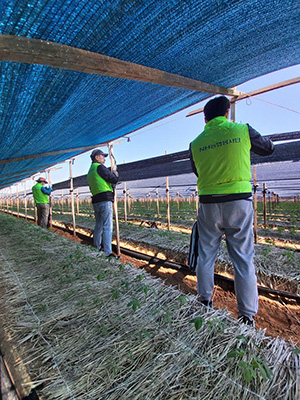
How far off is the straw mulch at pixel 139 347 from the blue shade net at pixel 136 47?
6.52ft

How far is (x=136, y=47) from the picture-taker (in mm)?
1705

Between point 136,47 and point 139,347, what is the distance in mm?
2170

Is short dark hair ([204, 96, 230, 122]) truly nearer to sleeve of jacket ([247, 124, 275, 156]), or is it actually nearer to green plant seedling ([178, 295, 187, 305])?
sleeve of jacket ([247, 124, 275, 156])

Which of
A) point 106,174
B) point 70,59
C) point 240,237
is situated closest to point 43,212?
point 106,174

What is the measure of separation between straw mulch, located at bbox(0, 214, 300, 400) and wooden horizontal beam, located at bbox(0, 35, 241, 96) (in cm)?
184

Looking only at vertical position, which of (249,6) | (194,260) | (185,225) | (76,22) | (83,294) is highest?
(249,6)

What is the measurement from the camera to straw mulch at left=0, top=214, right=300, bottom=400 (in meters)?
0.98

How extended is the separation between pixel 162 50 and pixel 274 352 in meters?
2.30

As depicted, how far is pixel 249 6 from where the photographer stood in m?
1.44

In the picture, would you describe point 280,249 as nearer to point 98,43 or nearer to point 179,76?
point 179,76

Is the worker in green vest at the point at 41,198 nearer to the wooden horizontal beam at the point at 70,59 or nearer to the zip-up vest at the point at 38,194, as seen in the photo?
the zip-up vest at the point at 38,194

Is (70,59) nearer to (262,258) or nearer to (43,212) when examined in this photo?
(262,258)

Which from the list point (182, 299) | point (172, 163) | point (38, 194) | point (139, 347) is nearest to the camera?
point (139, 347)

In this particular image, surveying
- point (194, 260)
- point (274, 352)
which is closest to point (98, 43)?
point (194, 260)
